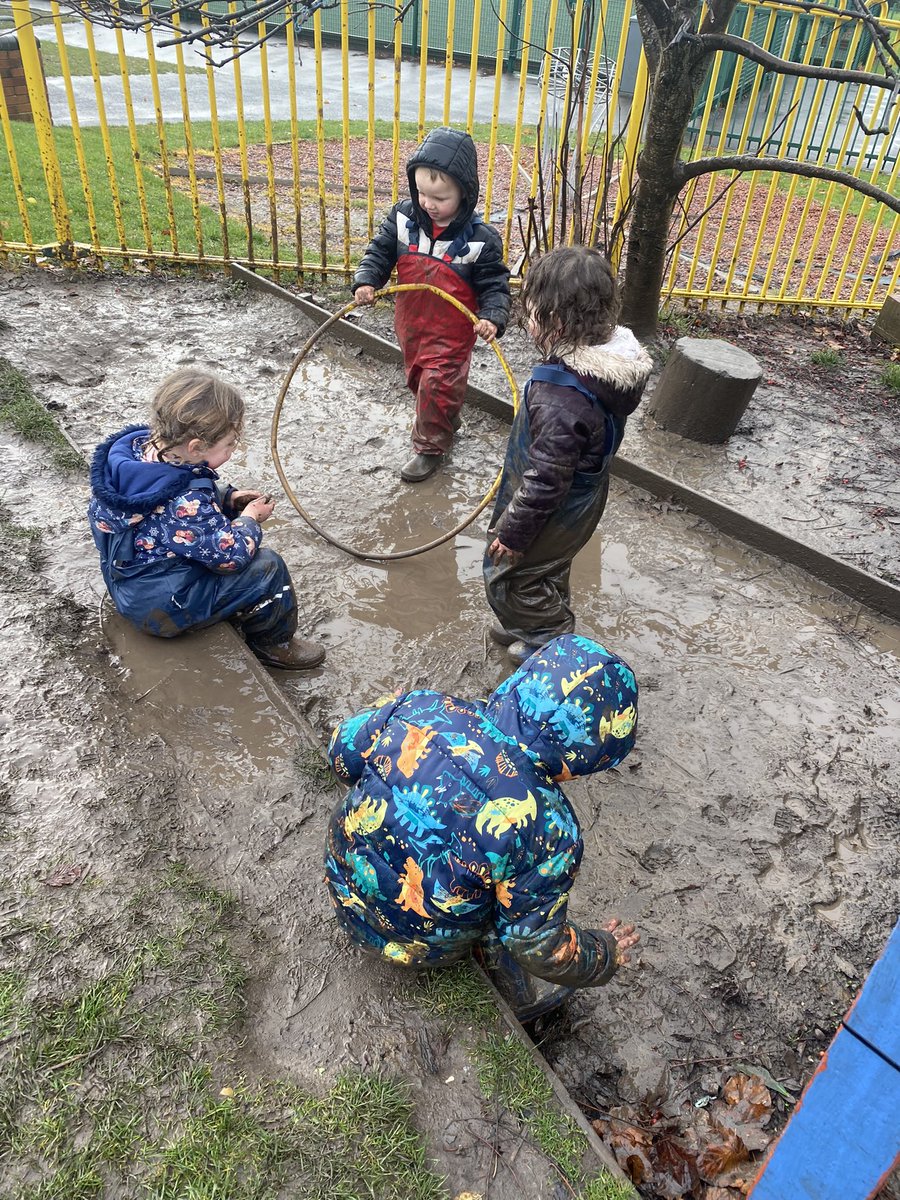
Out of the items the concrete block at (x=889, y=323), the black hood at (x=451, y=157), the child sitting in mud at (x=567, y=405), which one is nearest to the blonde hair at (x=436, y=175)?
the black hood at (x=451, y=157)

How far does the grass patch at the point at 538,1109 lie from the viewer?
Answer: 2031 mm

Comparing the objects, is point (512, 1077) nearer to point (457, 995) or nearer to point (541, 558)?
point (457, 995)

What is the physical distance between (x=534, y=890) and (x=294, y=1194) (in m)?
0.89

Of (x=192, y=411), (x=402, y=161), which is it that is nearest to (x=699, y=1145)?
(x=192, y=411)

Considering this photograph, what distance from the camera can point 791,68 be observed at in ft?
16.9

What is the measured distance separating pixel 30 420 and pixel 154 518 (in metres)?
2.28

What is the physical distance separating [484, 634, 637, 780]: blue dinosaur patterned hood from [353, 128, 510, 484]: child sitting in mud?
2.55 meters

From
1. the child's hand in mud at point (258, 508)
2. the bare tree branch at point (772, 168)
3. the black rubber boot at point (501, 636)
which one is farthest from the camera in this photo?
the bare tree branch at point (772, 168)

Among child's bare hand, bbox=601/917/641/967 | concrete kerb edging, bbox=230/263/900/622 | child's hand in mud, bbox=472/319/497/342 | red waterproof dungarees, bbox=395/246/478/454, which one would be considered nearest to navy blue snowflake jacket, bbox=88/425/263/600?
child's hand in mud, bbox=472/319/497/342

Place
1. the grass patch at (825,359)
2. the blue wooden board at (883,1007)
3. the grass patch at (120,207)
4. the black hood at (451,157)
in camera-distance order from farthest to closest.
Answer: the grass patch at (120,207) < the grass patch at (825,359) < the black hood at (451,157) < the blue wooden board at (883,1007)

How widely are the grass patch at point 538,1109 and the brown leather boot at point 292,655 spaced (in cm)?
183

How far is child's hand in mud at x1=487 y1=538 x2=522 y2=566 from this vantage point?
3.45 metres

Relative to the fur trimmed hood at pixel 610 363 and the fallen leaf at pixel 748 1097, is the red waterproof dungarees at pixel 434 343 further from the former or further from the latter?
the fallen leaf at pixel 748 1097

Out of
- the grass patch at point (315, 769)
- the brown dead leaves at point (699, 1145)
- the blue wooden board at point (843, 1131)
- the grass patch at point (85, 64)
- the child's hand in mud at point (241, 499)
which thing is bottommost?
the brown dead leaves at point (699, 1145)
